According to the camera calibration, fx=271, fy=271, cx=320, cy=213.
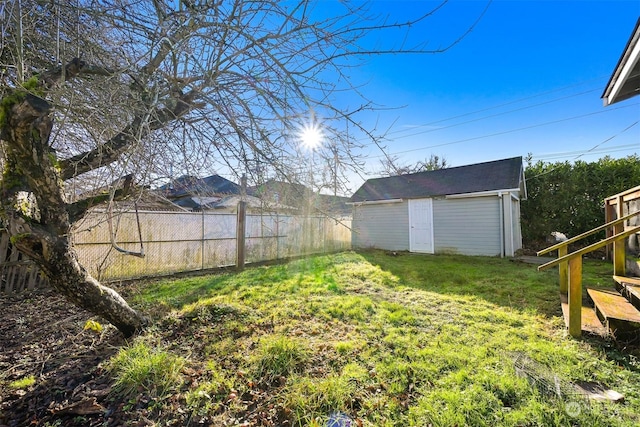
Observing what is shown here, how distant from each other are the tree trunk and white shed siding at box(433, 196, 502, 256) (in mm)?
10082

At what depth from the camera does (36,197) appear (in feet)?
6.66

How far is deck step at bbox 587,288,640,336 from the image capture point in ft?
8.29

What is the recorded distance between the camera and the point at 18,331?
10.5ft

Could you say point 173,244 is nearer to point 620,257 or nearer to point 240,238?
point 240,238

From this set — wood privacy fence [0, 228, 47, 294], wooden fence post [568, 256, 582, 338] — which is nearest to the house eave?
wooden fence post [568, 256, 582, 338]

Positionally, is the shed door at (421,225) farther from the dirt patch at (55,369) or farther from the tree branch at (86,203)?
the dirt patch at (55,369)

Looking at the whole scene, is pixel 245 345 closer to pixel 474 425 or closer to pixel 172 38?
pixel 474 425

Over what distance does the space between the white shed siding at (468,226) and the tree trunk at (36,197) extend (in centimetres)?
1008

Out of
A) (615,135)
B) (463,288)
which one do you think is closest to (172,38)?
(463,288)

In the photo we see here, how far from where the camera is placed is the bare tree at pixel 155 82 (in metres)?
1.82

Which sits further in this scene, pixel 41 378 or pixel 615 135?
pixel 615 135

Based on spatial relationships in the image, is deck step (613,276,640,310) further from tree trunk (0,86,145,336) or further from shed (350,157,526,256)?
tree trunk (0,86,145,336)

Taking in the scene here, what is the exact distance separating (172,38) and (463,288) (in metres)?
5.57

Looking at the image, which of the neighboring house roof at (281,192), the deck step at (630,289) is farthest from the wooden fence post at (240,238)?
the deck step at (630,289)
